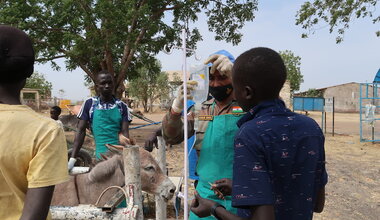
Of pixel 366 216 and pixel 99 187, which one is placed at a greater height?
pixel 99 187

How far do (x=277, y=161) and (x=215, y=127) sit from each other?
0.72 m

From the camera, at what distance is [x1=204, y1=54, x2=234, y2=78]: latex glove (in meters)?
1.85

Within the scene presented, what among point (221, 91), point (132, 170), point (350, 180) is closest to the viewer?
point (221, 91)

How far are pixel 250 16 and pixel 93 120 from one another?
1112 centimetres

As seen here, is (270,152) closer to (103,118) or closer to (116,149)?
(116,149)

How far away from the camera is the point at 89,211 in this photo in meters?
1.94

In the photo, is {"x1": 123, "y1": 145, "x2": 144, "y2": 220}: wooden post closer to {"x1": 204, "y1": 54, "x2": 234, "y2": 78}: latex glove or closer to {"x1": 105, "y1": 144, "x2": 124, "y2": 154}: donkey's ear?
{"x1": 105, "y1": 144, "x2": 124, "y2": 154}: donkey's ear

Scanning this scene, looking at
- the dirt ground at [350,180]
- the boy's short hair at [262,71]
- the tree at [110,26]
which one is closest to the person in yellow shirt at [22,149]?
the boy's short hair at [262,71]

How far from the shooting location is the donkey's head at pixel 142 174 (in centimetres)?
302

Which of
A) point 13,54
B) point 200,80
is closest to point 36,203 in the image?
point 13,54

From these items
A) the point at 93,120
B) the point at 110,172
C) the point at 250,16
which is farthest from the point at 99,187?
the point at 250,16

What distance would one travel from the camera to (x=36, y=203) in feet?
3.54

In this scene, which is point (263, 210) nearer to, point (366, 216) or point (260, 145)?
point (260, 145)

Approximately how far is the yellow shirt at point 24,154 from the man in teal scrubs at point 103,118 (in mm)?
2626
